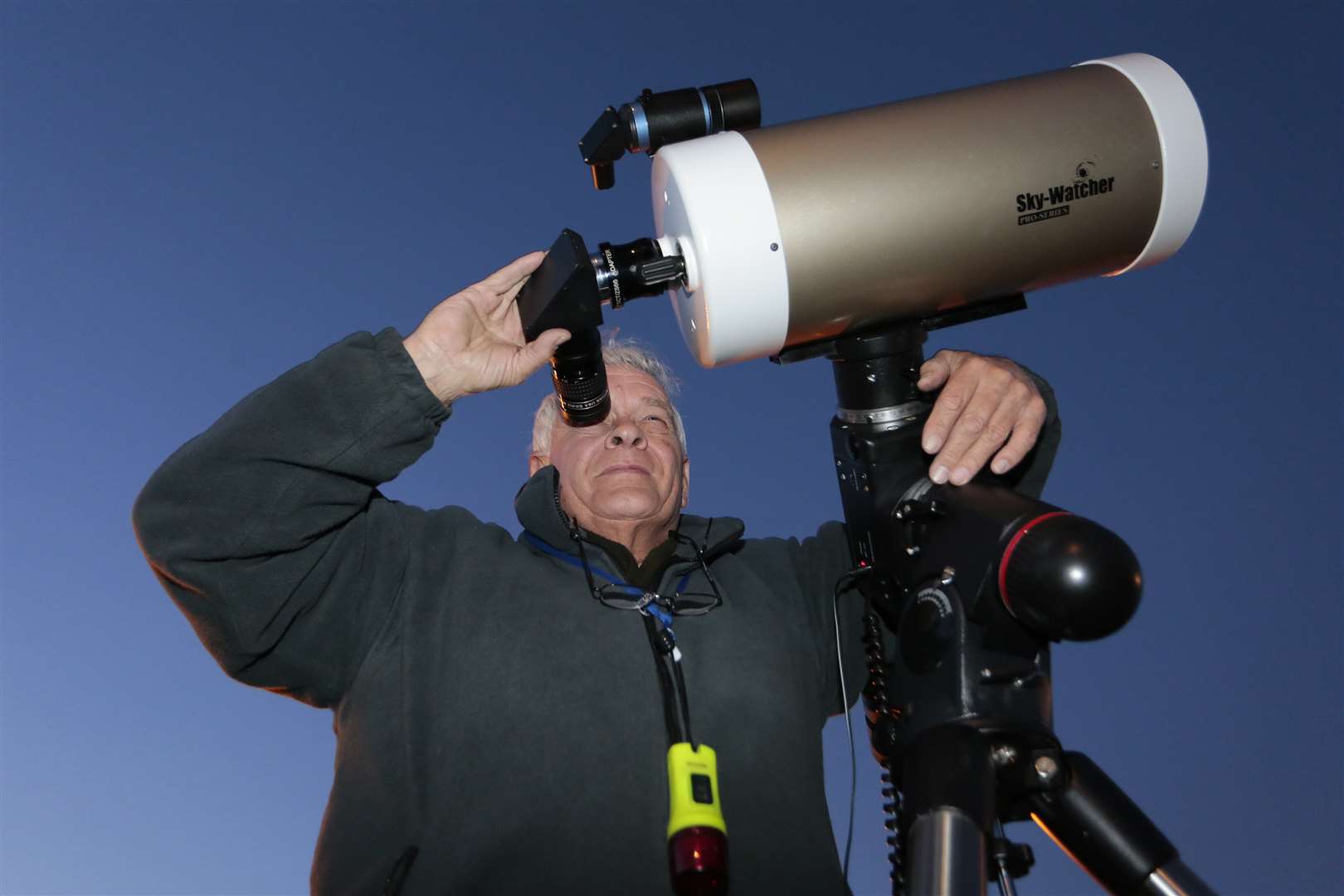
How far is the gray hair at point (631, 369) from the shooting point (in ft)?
6.08

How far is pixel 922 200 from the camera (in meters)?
0.95

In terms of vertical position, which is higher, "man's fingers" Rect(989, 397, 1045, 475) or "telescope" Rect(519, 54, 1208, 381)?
"telescope" Rect(519, 54, 1208, 381)

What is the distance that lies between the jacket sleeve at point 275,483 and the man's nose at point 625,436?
0.52 meters

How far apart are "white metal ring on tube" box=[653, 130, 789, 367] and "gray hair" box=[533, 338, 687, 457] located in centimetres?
82

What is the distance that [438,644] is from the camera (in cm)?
135

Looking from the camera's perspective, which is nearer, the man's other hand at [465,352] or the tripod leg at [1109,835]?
the tripod leg at [1109,835]

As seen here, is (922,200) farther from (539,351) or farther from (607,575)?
(607,575)

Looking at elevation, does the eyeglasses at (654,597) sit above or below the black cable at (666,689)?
above

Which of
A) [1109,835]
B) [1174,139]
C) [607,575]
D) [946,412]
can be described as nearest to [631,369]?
[607,575]

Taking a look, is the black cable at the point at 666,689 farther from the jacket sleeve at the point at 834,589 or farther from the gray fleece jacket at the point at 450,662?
the jacket sleeve at the point at 834,589

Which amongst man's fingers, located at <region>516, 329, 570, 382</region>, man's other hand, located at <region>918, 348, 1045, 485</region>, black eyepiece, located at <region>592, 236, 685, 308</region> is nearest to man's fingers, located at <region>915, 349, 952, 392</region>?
man's other hand, located at <region>918, 348, 1045, 485</region>

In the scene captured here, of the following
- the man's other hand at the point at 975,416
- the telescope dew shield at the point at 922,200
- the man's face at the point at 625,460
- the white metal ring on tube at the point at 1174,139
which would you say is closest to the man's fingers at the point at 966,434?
the man's other hand at the point at 975,416

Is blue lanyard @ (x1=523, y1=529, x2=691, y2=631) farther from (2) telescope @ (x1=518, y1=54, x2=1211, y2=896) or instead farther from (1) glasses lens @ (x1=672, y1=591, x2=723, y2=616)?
(2) telescope @ (x1=518, y1=54, x2=1211, y2=896)

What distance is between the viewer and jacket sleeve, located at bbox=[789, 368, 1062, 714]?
1330 mm
